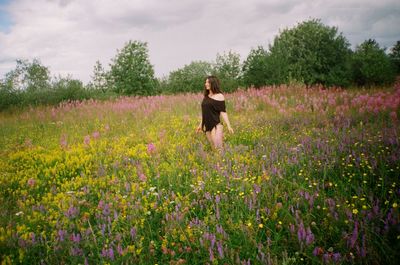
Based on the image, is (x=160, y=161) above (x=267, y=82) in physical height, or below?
below

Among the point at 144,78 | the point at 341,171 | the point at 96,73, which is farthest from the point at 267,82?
the point at 341,171

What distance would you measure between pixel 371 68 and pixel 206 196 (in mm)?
24441

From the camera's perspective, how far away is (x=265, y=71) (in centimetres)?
1755

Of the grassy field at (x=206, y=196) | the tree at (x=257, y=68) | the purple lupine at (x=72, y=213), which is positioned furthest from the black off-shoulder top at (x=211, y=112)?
the tree at (x=257, y=68)

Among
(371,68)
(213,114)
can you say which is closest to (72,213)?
(213,114)

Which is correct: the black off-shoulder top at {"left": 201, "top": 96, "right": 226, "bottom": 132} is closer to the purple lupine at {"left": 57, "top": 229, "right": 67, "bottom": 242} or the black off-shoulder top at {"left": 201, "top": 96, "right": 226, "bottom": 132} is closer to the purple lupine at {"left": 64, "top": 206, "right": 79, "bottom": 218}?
the purple lupine at {"left": 64, "top": 206, "right": 79, "bottom": 218}

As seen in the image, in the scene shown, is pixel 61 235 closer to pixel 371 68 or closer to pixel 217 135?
pixel 217 135

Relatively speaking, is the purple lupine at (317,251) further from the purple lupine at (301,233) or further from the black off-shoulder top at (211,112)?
the black off-shoulder top at (211,112)

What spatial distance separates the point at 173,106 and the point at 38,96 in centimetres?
897

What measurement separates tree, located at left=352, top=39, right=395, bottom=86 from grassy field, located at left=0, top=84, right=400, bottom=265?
17435 millimetres

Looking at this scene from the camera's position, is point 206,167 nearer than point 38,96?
Yes

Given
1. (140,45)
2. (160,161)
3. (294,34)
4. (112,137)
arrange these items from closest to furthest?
(160,161)
(112,137)
(140,45)
(294,34)

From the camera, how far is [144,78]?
1948cm

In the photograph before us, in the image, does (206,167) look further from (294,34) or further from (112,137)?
(294,34)
